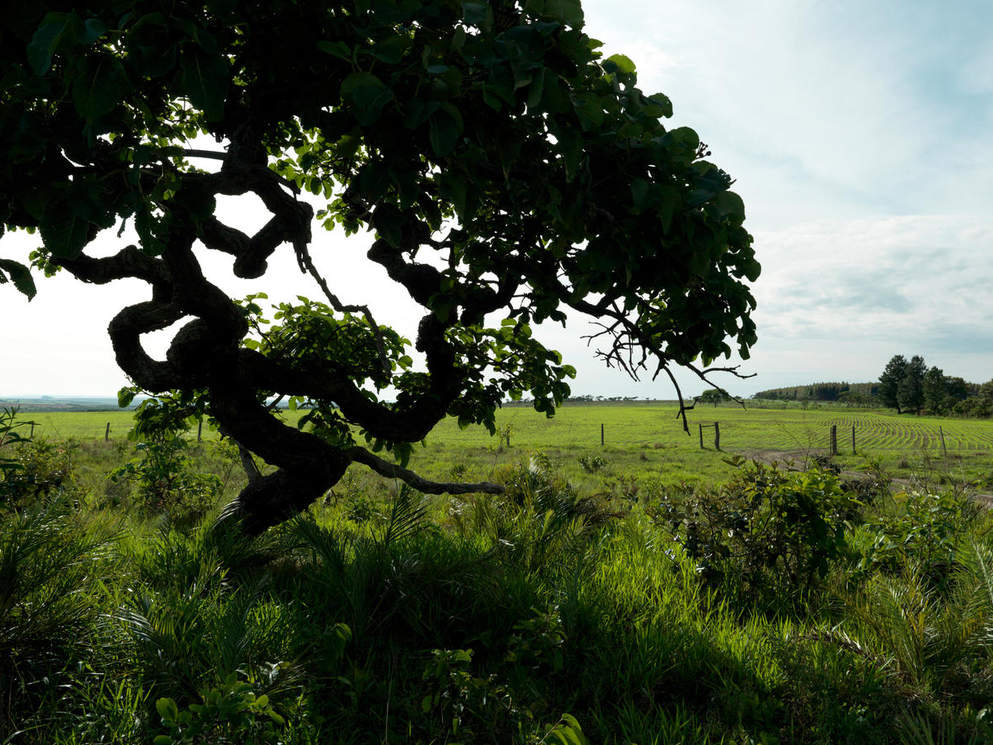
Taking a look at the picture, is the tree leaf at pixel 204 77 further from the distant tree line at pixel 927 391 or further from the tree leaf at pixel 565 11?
the distant tree line at pixel 927 391

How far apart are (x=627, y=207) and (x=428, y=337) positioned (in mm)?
3124

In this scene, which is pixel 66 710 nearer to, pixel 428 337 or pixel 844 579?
pixel 428 337

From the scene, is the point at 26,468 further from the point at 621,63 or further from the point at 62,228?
the point at 621,63

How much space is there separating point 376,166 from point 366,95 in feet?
1.10

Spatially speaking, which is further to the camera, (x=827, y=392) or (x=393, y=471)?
(x=827, y=392)

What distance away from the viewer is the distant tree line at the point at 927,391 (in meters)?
82.9

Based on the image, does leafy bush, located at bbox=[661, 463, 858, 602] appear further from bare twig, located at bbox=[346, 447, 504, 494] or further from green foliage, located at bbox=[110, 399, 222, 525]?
green foliage, located at bbox=[110, 399, 222, 525]

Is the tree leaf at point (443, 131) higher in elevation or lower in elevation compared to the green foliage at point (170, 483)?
higher

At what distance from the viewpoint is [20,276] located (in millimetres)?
2143

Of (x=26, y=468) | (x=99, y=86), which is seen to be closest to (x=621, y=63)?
(x=99, y=86)

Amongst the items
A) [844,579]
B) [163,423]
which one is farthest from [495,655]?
[163,423]

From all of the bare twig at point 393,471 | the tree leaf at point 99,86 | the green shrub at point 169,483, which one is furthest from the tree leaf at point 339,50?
the green shrub at point 169,483

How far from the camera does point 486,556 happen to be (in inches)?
161

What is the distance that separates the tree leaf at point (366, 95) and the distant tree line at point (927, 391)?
345 feet
